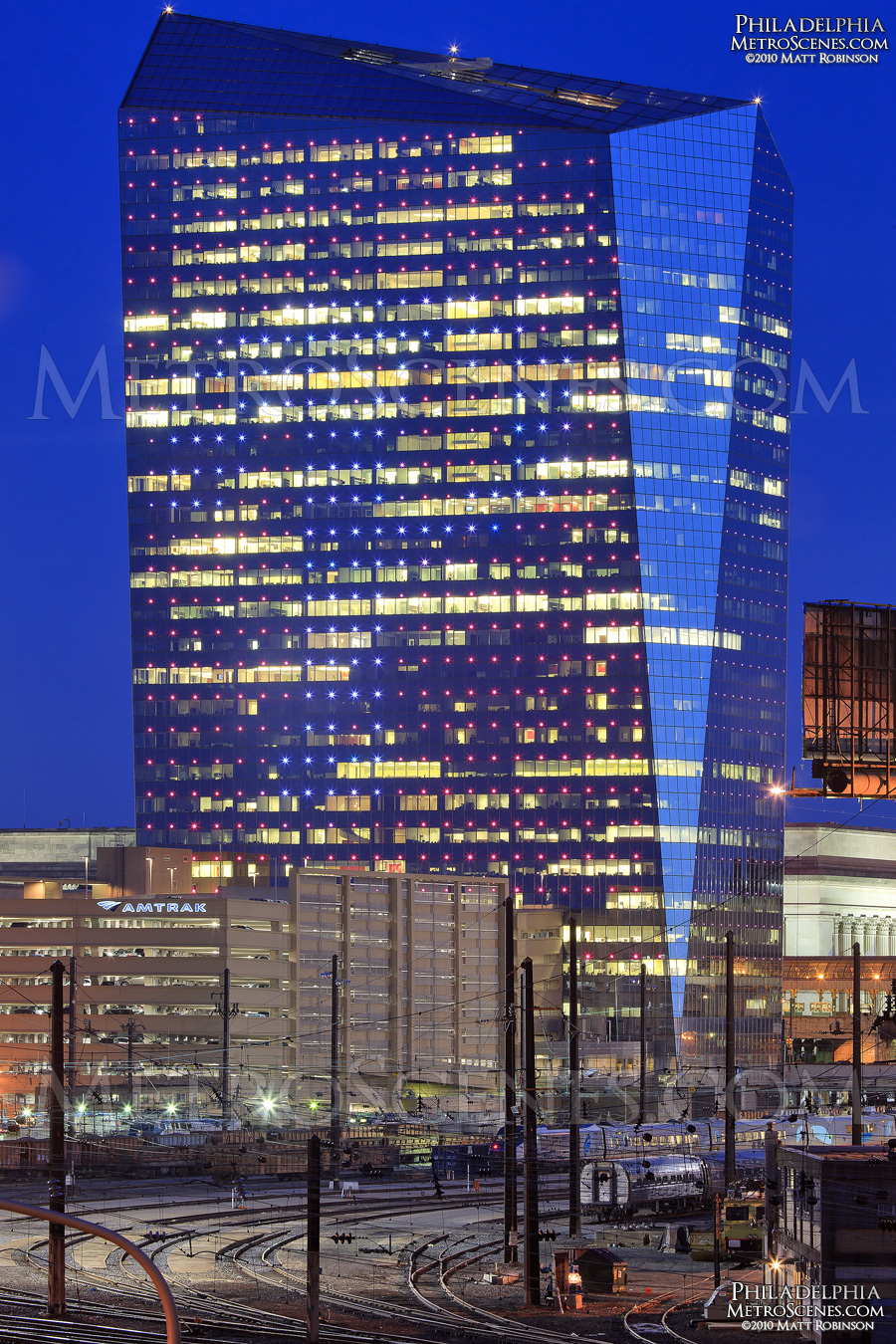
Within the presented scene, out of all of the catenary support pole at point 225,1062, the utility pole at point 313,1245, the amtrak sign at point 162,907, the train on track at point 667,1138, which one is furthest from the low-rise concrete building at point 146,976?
the utility pole at point 313,1245

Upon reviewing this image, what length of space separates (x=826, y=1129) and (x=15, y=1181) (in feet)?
149

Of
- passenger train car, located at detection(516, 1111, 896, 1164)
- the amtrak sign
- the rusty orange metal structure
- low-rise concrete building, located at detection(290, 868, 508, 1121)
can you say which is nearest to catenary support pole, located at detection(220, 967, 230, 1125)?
low-rise concrete building, located at detection(290, 868, 508, 1121)

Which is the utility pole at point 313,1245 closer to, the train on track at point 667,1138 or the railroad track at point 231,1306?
the railroad track at point 231,1306

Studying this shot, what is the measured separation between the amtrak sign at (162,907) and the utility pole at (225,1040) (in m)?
7.84

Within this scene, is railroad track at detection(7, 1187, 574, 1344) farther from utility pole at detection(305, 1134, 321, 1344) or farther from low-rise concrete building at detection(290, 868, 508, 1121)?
low-rise concrete building at detection(290, 868, 508, 1121)

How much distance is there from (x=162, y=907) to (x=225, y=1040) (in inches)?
1186

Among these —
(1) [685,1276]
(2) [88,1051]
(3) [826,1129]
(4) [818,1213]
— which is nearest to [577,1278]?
(1) [685,1276]

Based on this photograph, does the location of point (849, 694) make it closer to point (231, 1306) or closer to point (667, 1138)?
point (231, 1306)

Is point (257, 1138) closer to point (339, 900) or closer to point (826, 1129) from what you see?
point (826, 1129)

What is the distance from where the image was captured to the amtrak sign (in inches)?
6127

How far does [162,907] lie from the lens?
6137 inches

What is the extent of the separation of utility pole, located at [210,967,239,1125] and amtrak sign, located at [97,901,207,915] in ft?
25.7

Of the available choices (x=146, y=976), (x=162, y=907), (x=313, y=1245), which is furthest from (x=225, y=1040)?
(x=313, y=1245)

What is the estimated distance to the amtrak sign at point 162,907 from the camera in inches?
6127
